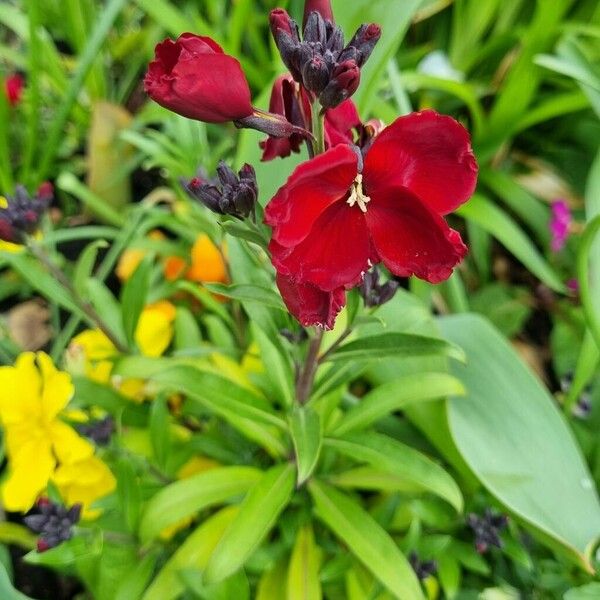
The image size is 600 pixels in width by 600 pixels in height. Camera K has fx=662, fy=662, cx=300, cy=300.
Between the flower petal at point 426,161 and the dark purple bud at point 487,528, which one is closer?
the flower petal at point 426,161

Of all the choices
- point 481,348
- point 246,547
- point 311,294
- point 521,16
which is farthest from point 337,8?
point 521,16

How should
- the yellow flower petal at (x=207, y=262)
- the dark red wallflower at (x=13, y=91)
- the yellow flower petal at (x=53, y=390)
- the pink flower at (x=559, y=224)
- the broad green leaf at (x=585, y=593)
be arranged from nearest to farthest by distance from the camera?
1. the broad green leaf at (x=585, y=593)
2. the yellow flower petal at (x=53, y=390)
3. the yellow flower petal at (x=207, y=262)
4. the pink flower at (x=559, y=224)
5. the dark red wallflower at (x=13, y=91)

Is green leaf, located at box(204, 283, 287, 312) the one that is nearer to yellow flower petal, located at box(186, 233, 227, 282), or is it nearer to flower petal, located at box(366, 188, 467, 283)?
flower petal, located at box(366, 188, 467, 283)

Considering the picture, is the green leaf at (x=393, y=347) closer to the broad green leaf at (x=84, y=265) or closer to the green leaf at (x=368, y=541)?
the green leaf at (x=368, y=541)

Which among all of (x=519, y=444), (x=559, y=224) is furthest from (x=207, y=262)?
(x=559, y=224)

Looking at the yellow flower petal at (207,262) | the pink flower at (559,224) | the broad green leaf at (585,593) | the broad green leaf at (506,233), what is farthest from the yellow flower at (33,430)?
the pink flower at (559,224)

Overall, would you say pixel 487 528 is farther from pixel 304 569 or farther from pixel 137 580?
pixel 137 580
